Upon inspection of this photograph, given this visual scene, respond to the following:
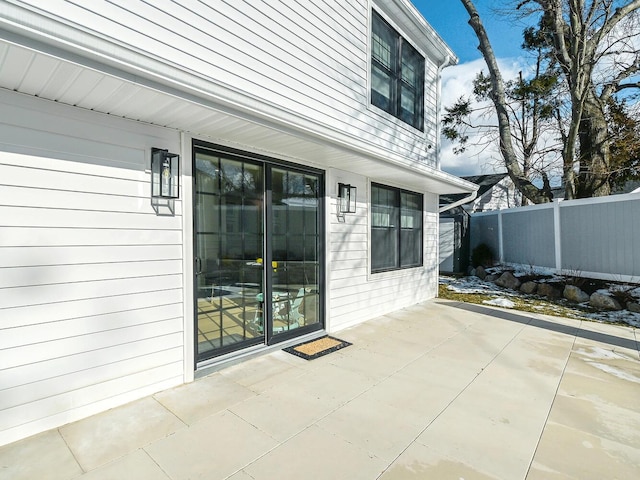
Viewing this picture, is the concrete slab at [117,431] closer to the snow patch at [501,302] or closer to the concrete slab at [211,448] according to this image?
the concrete slab at [211,448]

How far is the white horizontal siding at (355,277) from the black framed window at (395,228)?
20 cm

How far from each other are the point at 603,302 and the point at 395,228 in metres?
4.13

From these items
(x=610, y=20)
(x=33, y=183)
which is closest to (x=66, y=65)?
(x=33, y=183)

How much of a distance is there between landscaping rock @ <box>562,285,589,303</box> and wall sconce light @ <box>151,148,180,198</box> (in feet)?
25.2

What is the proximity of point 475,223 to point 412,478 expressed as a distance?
11.3 metres

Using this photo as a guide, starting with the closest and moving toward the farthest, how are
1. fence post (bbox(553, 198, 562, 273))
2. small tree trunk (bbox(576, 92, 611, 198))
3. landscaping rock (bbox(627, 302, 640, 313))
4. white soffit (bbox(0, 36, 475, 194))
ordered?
white soffit (bbox(0, 36, 475, 194)) → landscaping rock (bbox(627, 302, 640, 313)) → fence post (bbox(553, 198, 562, 273)) → small tree trunk (bbox(576, 92, 611, 198))

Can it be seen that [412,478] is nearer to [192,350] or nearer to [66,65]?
[192,350]

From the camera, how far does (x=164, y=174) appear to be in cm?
286

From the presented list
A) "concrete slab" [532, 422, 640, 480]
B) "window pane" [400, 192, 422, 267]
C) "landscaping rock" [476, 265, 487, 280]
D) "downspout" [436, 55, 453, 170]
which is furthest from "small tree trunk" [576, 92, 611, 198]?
"concrete slab" [532, 422, 640, 480]

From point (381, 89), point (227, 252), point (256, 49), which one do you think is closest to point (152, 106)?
point (227, 252)

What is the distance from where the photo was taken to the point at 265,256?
12.2ft

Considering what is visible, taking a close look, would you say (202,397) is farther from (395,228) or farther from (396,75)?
(396,75)

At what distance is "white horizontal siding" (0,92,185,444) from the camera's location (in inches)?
85.9

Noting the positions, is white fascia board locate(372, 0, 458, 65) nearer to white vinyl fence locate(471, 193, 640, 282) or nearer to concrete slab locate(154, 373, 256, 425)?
white vinyl fence locate(471, 193, 640, 282)
